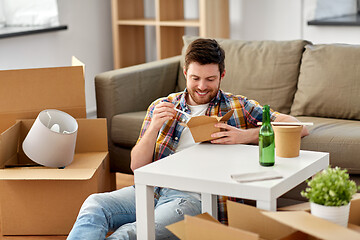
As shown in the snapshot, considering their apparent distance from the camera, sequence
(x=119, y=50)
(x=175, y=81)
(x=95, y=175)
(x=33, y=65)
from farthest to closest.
Result: (x=119, y=50) < (x=33, y=65) < (x=175, y=81) < (x=95, y=175)

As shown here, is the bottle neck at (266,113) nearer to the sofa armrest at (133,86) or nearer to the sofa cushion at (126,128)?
Result: the sofa cushion at (126,128)

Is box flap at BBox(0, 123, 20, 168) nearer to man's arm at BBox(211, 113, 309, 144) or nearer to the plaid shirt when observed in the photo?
the plaid shirt

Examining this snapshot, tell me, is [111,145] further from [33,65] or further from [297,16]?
[297,16]

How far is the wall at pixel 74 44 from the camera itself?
365cm

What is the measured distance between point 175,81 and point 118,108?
1.57 ft

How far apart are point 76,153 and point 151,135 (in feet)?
2.49

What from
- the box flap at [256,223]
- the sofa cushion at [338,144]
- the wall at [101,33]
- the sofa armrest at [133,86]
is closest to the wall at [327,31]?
the wall at [101,33]

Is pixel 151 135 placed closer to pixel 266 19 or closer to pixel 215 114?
pixel 215 114

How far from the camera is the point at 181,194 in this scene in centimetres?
198

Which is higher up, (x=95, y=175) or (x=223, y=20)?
(x=223, y=20)

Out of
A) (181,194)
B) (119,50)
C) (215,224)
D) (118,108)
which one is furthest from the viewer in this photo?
(119,50)

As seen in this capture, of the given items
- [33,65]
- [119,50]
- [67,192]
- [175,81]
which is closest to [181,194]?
[67,192]

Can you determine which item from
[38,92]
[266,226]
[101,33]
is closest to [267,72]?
[38,92]

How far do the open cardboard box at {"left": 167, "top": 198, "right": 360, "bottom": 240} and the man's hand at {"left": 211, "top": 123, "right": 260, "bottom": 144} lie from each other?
0.40m
